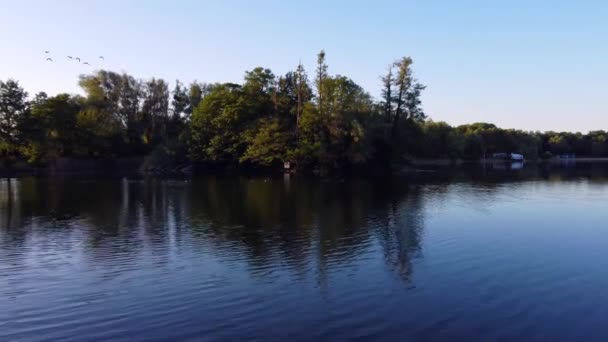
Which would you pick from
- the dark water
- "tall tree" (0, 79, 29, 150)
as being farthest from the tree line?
the dark water

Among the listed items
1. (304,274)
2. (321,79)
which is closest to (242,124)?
(321,79)

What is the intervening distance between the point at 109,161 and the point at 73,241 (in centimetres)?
6678

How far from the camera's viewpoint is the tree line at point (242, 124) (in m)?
69.8

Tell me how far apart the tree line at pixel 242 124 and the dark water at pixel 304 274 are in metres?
40.7

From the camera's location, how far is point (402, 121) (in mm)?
79625

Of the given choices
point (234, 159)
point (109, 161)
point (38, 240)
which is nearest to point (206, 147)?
point (234, 159)

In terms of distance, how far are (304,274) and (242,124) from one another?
61848mm

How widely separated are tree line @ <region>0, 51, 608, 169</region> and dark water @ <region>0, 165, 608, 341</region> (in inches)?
1602

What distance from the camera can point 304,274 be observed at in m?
14.8

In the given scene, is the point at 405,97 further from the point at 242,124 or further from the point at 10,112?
the point at 10,112

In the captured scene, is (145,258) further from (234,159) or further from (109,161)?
(109,161)

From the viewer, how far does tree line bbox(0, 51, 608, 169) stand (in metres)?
69.8

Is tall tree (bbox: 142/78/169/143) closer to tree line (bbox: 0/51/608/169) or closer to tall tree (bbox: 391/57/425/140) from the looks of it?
tree line (bbox: 0/51/608/169)

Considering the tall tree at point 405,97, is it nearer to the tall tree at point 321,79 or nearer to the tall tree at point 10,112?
the tall tree at point 321,79
